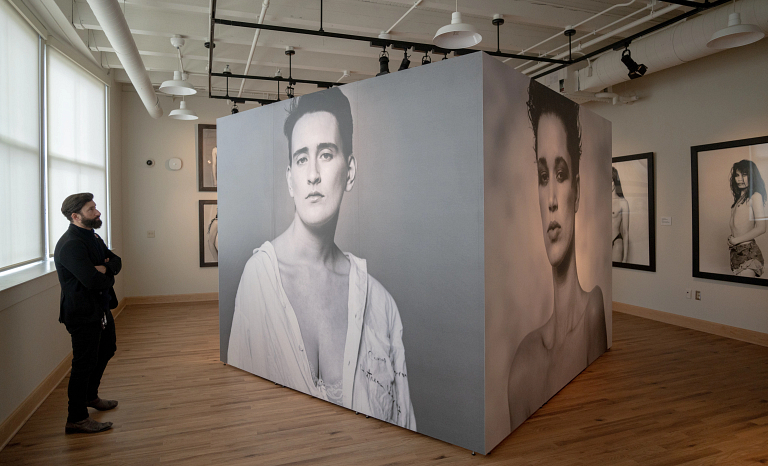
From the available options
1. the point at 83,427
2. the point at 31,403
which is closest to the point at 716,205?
the point at 83,427

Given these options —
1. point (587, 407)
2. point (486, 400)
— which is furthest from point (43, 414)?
point (587, 407)

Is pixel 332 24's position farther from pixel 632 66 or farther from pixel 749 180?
pixel 749 180

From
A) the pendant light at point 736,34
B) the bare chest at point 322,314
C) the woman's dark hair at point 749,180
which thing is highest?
the pendant light at point 736,34

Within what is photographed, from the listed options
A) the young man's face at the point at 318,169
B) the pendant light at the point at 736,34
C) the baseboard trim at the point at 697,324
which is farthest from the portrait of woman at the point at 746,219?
the young man's face at the point at 318,169

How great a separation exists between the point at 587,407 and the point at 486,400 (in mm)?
1289

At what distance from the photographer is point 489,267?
10.1 ft

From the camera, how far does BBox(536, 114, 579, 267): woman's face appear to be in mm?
3766

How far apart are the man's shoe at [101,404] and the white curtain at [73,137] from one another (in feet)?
6.62

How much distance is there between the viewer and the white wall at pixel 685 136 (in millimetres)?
5520

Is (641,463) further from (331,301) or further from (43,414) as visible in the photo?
(43,414)

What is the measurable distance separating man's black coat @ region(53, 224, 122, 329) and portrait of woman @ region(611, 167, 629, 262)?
6802 millimetres

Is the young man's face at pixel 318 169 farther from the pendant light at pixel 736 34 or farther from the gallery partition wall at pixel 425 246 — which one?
the pendant light at pixel 736 34

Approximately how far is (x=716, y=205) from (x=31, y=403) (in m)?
7.46

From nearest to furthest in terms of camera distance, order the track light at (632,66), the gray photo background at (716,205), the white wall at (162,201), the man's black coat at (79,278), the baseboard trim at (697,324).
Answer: the man's black coat at (79,278)
the track light at (632,66)
the baseboard trim at (697,324)
the gray photo background at (716,205)
the white wall at (162,201)
